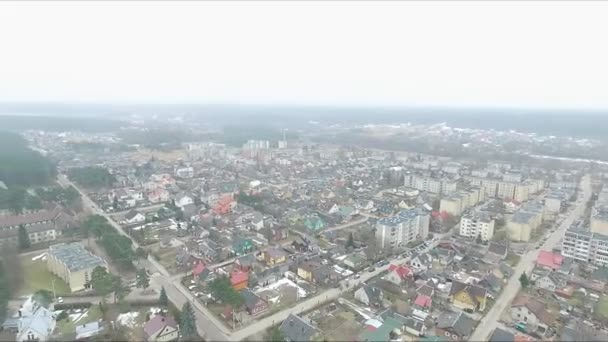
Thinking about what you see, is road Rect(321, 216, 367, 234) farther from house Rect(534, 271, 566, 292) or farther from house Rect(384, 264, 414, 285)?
house Rect(534, 271, 566, 292)

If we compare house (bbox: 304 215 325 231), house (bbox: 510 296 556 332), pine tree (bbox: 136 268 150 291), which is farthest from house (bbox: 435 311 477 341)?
pine tree (bbox: 136 268 150 291)

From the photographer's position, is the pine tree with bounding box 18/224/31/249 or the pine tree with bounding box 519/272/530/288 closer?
the pine tree with bounding box 519/272/530/288

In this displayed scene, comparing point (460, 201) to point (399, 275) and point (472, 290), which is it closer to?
point (399, 275)

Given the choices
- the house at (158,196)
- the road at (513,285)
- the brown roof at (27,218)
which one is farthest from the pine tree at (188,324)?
the house at (158,196)

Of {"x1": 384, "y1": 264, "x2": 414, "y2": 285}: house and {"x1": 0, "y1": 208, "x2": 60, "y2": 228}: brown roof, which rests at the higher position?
{"x1": 0, "y1": 208, "x2": 60, "y2": 228}: brown roof

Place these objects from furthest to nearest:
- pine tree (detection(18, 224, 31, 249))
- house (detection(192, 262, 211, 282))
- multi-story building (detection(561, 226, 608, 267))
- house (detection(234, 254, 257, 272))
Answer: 1. pine tree (detection(18, 224, 31, 249))
2. multi-story building (detection(561, 226, 608, 267))
3. house (detection(234, 254, 257, 272))
4. house (detection(192, 262, 211, 282))

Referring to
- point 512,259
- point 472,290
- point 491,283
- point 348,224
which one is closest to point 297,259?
point 348,224

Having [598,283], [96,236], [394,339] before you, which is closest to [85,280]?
[96,236]
